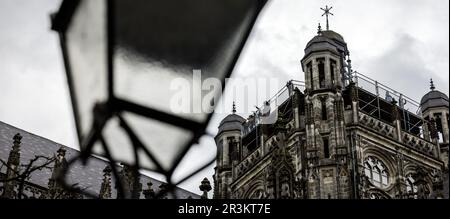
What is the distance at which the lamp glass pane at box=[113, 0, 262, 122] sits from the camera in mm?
2326

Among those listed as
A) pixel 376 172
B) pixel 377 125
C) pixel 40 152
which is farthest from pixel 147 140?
pixel 40 152

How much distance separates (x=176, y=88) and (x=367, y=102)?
3029 cm

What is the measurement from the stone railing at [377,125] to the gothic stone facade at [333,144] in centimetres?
4

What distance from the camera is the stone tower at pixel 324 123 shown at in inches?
1051

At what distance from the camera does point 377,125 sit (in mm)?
30359

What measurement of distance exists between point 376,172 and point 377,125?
1766mm

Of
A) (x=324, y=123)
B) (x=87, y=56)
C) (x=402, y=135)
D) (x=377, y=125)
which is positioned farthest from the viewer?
(x=402, y=135)

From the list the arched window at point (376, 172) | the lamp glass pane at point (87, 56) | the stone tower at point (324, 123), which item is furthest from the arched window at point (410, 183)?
the lamp glass pane at point (87, 56)

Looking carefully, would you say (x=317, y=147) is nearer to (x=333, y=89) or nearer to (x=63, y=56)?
(x=333, y=89)

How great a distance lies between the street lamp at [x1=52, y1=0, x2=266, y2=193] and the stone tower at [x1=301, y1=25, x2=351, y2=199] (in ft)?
78.7

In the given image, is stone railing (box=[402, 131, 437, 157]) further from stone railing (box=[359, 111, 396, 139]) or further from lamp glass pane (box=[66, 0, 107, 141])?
lamp glass pane (box=[66, 0, 107, 141])

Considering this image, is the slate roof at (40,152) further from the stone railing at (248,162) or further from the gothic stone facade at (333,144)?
the gothic stone facade at (333,144)

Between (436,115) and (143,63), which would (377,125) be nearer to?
(436,115)

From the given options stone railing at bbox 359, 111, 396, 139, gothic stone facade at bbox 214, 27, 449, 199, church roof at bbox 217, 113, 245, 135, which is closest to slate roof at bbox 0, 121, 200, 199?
gothic stone facade at bbox 214, 27, 449, 199
